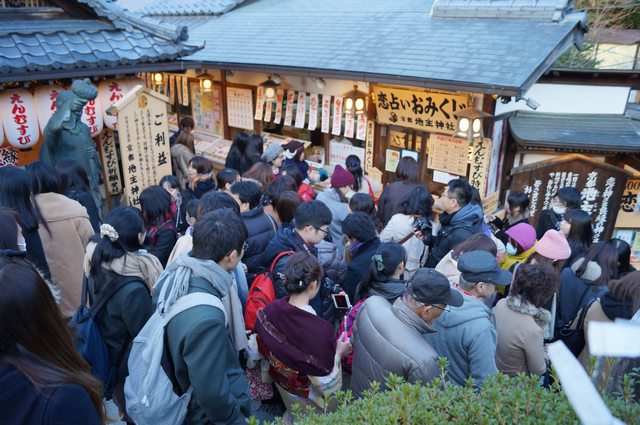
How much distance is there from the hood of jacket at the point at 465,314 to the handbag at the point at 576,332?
1620 mm

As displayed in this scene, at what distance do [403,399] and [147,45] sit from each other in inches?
283

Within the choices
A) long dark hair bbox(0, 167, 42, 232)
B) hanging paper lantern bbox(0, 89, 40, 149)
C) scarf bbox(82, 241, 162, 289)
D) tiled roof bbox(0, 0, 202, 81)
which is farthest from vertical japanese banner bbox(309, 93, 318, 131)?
scarf bbox(82, 241, 162, 289)

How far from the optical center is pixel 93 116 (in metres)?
7.24

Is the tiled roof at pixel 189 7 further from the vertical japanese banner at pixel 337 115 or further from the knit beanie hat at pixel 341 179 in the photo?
the knit beanie hat at pixel 341 179

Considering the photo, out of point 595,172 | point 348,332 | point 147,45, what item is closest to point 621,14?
point 595,172

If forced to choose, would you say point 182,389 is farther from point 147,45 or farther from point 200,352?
point 147,45

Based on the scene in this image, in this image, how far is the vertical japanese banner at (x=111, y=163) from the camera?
8250 millimetres

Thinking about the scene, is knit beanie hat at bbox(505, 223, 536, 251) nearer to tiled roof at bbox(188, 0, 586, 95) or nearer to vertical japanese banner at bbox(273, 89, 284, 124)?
tiled roof at bbox(188, 0, 586, 95)

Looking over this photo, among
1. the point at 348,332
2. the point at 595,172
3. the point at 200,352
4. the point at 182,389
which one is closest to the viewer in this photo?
the point at 200,352

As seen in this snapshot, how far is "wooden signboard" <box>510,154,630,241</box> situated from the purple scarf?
737 centimetres

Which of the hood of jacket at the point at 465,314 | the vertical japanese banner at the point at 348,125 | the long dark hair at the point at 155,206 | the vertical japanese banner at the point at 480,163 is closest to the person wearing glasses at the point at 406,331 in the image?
the hood of jacket at the point at 465,314

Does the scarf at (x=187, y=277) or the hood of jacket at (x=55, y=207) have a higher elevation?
the scarf at (x=187, y=277)

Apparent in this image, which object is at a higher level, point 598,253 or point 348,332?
point 598,253

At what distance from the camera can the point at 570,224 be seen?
5.70 m
